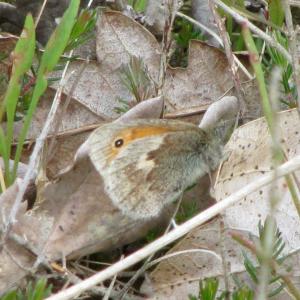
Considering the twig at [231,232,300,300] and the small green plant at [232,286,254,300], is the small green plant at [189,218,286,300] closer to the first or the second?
the small green plant at [232,286,254,300]

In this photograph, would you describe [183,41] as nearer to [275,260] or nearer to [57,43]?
[57,43]

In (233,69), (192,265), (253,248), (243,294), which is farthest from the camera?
(233,69)

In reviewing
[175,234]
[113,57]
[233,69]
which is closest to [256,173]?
[233,69]

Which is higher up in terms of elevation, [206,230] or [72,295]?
[72,295]

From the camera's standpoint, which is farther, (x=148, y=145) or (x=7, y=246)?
(x=148, y=145)

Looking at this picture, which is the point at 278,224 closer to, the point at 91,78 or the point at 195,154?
the point at 195,154

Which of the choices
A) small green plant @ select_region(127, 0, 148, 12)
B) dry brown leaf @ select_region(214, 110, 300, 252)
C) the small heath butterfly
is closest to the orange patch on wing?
the small heath butterfly

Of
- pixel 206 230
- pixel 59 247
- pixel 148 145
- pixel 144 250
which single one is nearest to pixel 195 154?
pixel 148 145
